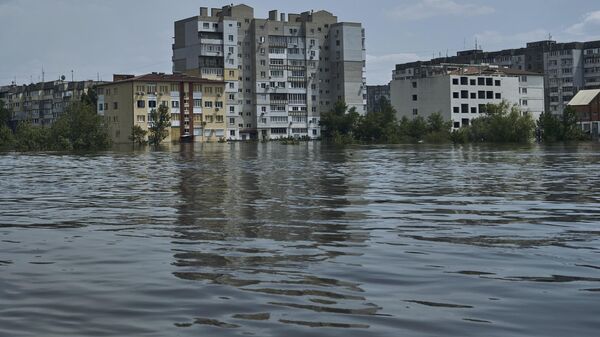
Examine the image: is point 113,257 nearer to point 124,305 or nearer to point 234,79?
point 124,305

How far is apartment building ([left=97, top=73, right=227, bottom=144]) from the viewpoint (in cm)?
15188

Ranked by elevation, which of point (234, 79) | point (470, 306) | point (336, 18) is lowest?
point (470, 306)

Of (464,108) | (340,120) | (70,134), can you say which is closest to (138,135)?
(70,134)

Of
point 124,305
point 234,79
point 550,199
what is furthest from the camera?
point 234,79

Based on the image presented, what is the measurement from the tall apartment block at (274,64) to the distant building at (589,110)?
166 ft

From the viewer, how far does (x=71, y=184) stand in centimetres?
3016

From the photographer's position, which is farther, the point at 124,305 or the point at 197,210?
the point at 197,210

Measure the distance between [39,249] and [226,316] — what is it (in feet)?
19.1

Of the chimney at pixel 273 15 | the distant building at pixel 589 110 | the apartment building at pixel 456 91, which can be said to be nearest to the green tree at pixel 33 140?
the apartment building at pixel 456 91

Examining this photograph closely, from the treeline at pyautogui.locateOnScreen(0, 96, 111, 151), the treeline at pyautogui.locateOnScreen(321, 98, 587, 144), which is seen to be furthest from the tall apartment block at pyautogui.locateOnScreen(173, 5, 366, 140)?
the treeline at pyautogui.locateOnScreen(0, 96, 111, 151)

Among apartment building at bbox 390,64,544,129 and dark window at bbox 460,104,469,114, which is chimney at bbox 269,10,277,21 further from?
dark window at bbox 460,104,469,114

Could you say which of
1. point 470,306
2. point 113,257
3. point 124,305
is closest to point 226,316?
point 124,305

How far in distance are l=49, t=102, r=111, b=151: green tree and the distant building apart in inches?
3268

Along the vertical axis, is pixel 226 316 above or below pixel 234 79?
below
